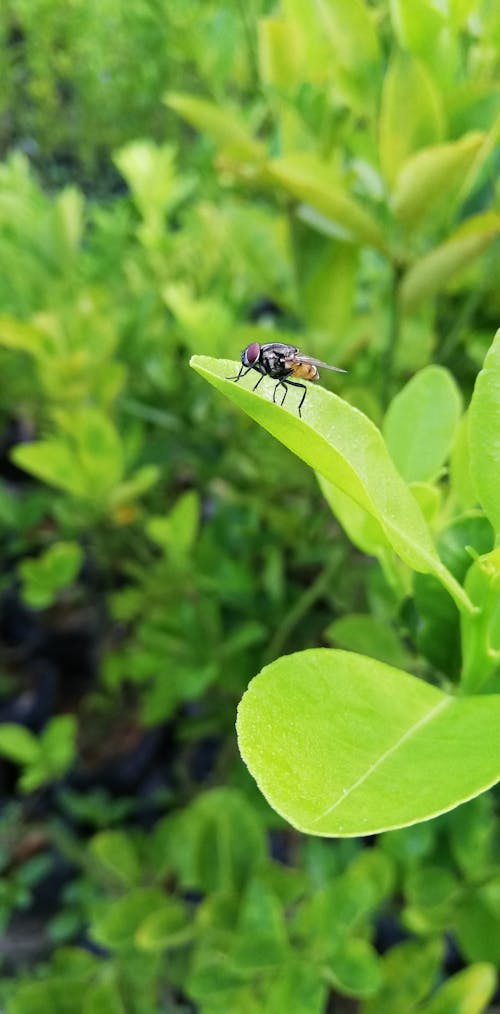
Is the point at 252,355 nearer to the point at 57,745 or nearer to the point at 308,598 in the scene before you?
the point at 308,598

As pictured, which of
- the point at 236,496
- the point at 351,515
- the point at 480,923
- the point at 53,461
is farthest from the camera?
the point at 236,496

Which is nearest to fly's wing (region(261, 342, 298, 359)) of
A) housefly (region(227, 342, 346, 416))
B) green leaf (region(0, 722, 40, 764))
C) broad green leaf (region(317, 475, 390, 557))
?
housefly (region(227, 342, 346, 416))

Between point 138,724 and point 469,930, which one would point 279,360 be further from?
point 138,724

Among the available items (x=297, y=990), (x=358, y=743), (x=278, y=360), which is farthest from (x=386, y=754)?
(x=297, y=990)

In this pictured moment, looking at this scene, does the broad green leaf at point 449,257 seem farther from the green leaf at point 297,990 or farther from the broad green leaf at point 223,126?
the green leaf at point 297,990

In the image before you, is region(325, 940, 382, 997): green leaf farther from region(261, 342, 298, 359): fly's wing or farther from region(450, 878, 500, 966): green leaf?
region(261, 342, 298, 359): fly's wing

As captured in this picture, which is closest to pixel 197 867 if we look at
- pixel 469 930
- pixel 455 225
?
pixel 469 930

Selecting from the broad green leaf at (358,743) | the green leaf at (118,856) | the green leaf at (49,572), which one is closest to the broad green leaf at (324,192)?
the broad green leaf at (358,743)
